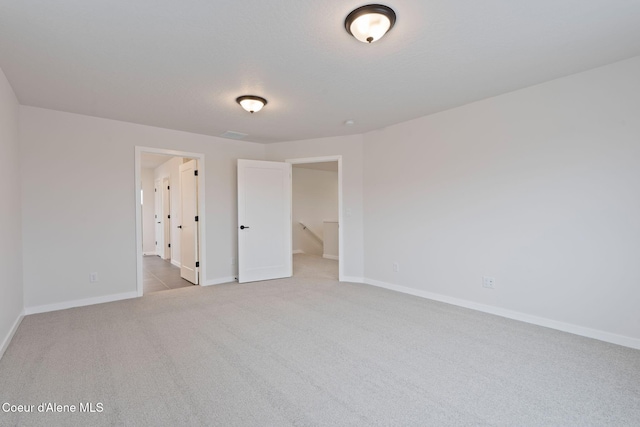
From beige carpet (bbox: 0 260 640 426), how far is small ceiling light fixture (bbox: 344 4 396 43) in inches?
93.6

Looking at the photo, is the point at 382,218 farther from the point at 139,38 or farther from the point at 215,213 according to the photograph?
the point at 139,38

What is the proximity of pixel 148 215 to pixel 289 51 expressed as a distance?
790 centimetres

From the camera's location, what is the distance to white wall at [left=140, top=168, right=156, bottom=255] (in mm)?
8617

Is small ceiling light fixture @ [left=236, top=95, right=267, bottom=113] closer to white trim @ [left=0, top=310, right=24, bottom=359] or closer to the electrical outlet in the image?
white trim @ [left=0, top=310, right=24, bottom=359]

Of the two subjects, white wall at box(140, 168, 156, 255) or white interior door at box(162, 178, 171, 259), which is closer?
white interior door at box(162, 178, 171, 259)

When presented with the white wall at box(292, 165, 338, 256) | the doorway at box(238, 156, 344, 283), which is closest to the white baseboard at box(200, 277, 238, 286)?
the doorway at box(238, 156, 344, 283)

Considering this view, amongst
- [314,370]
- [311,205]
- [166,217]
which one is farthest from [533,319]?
[166,217]

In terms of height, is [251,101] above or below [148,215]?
above

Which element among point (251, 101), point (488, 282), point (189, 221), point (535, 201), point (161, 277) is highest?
point (251, 101)

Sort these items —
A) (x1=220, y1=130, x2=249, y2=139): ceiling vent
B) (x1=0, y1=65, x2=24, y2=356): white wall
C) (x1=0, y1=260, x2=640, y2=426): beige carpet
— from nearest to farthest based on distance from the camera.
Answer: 1. (x1=0, y1=260, x2=640, y2=426): beige carpet
2. (x1=0, y1=65, x2=24, y2=356): white wall
3. (x1=220, y1=130, x2=249, y2=139): ceiling vent

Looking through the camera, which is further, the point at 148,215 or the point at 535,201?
the point at 148,215

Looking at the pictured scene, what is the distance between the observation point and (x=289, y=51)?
2.41 metres

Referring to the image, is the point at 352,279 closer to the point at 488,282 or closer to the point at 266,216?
the point at 266,216

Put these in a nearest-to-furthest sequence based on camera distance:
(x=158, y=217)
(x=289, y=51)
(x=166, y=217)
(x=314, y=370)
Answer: (x=314, y=370) → (x=289, y=51) → (x=166, y=217) → (x=158, y=217)
